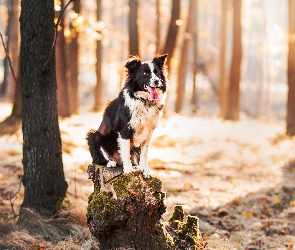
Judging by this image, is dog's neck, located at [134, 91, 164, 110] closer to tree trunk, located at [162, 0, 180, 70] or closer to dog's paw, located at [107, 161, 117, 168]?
dog's paw, located at [107, 161, 117, 168]

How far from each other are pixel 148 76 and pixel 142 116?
0.49 m

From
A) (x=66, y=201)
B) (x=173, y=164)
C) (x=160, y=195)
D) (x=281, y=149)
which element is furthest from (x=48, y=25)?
(x=281, y=149)

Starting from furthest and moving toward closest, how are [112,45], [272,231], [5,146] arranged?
[112,45] < [5,146] < [272,231]

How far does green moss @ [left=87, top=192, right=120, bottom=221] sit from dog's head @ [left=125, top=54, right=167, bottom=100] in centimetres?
130

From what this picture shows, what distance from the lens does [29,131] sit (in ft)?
24.8

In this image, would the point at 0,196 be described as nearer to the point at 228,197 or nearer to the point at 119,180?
the point at 119,180

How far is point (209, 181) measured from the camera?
11.6m

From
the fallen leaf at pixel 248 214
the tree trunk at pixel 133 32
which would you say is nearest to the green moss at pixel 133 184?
the fallen leaf at pixel 248 214

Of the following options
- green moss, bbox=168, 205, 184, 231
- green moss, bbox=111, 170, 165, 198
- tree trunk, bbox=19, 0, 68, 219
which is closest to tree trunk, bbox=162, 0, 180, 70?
tree trunk, bbox=19, 0, 68, 219

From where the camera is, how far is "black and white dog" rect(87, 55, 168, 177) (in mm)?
5287

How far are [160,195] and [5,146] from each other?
7101 mm

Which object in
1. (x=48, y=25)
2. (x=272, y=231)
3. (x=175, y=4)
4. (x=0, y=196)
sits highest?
(x=175, y=4)

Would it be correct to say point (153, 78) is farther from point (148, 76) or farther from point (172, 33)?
point (172, 33)

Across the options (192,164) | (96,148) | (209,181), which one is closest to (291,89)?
(192,164)
